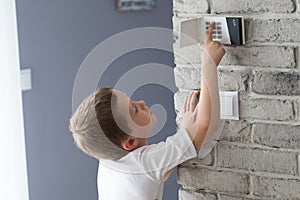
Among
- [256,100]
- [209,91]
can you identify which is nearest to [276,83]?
[256,100]

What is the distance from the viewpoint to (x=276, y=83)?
165 centimetres

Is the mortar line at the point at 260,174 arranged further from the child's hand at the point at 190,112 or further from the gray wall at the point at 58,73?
the gray wall at the point at 58,73

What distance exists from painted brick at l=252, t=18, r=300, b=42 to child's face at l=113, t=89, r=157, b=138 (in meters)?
0.40

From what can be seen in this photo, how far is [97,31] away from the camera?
3.35m

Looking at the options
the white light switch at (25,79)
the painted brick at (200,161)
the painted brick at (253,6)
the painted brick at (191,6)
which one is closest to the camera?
the painted brick at (253,6)

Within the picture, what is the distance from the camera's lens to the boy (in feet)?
5.70

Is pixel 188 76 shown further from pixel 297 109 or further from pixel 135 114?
pixel 297 109

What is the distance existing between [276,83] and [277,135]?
5.7 inches

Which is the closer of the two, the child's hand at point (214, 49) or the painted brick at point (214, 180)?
the child's hand at point (214, 49)

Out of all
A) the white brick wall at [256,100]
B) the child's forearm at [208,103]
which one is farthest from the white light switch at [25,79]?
the child's forearm at [208,103]

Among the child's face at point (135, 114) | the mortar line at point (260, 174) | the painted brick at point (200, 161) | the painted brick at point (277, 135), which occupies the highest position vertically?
the child's face at point (135, 114)

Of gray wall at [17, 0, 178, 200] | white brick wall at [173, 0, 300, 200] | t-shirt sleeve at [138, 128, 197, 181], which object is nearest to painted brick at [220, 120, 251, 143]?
white brick wall at [173, 0, 300, 200]

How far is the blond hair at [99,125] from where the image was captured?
1.75 m

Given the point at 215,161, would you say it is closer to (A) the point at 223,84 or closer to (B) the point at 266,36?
(A) the point at 223,84
